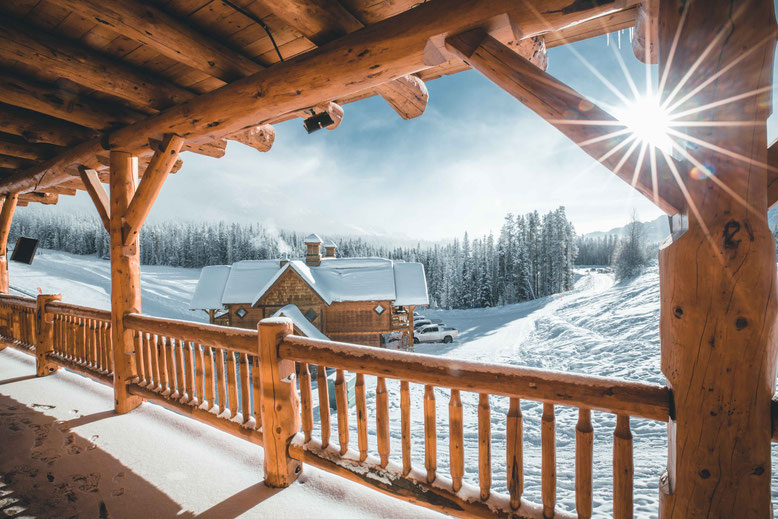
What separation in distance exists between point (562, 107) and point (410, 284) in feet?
55.4

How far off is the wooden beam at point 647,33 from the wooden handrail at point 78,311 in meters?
5.17

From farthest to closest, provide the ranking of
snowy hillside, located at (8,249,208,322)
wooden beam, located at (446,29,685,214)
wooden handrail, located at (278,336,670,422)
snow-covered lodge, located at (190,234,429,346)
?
snowy hillside, located at (8,249,208,322), snow-covered lodge, located at (190,234,429,346), wooden handrail, located at (278,336,670,422), wooden beam, located at (446,29,685,214)

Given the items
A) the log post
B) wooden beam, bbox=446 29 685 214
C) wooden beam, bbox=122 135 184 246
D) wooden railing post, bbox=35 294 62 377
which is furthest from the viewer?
the log post

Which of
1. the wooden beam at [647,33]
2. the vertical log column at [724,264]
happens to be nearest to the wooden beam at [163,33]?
the wooden beam at [647,33]

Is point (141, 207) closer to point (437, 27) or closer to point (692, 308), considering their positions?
point (437, 27)

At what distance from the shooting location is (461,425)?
1.92 m

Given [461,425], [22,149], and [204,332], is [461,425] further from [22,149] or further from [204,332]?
[22,149]

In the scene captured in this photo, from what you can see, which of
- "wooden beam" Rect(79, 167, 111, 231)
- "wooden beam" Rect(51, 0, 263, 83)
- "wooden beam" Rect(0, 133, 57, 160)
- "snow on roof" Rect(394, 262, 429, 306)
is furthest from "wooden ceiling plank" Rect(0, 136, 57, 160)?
"snow on roof" Rect(394, 262, 429, 306)

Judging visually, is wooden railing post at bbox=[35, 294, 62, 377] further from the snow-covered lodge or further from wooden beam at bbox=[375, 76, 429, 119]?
the snow-covered lodge

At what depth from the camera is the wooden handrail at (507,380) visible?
143 centimetres

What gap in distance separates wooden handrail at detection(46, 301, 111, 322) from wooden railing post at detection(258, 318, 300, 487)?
2.71 metres

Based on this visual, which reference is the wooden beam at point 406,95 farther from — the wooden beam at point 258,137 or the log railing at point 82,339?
the log railing at point 82,339

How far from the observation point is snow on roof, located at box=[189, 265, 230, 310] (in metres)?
17.3

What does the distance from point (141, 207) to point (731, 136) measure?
4.40 meters
